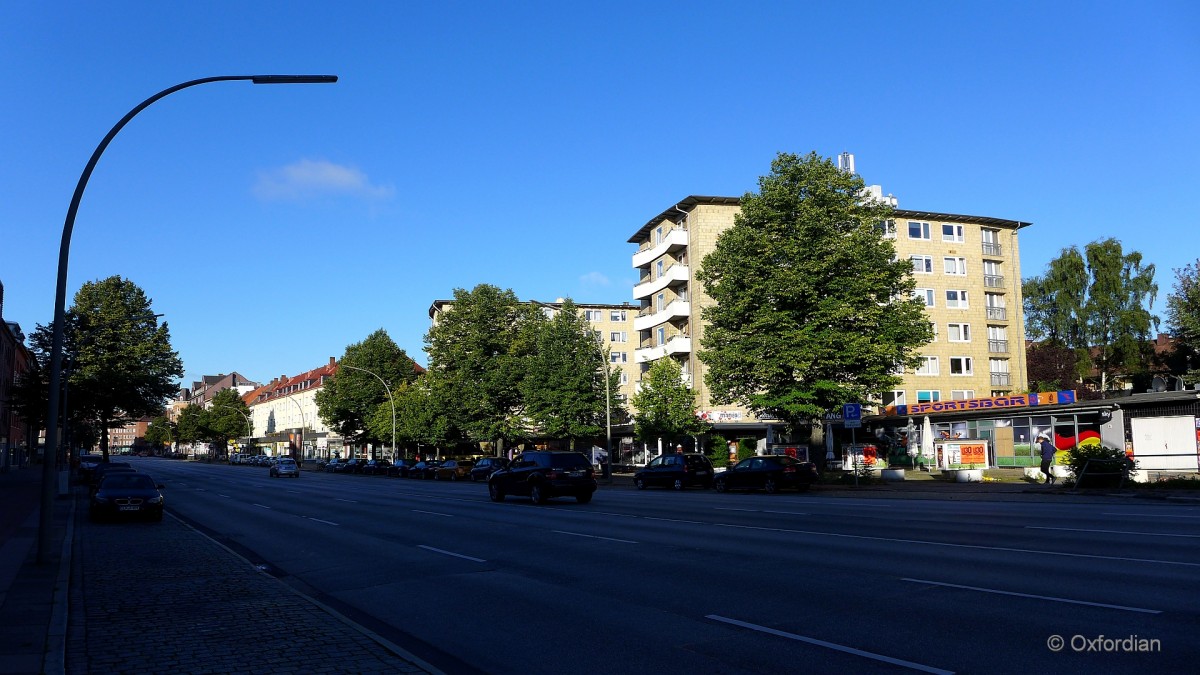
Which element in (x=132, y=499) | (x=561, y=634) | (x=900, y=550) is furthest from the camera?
(x=132, y=499)

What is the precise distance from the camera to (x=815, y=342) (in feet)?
109

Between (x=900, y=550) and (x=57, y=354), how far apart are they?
14025 millimetres

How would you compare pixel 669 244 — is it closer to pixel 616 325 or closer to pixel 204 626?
pixel 616 325

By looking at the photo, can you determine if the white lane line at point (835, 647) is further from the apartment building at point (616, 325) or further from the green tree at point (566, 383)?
the apartment building at point (616, 325)

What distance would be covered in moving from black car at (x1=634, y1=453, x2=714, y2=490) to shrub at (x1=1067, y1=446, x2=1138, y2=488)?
14.6 metres

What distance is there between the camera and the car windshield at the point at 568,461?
26.8m

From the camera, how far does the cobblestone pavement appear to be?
270 inches

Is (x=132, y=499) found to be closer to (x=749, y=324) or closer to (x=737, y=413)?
(x=749, y=324)

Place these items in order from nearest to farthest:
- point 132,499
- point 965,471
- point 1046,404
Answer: point 132,499 < point 965,471 < point 1046,404

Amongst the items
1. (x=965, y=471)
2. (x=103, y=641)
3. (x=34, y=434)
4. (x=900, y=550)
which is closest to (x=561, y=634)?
(x=103, y=641)

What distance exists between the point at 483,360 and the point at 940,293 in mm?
34223

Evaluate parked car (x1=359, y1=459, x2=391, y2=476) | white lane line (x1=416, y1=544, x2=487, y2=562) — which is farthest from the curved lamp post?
parked car (x1=359, y1=459, x2=391, y2=476)

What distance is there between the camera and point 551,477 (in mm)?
26547

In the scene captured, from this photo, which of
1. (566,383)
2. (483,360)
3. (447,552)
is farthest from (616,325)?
(447,552)
